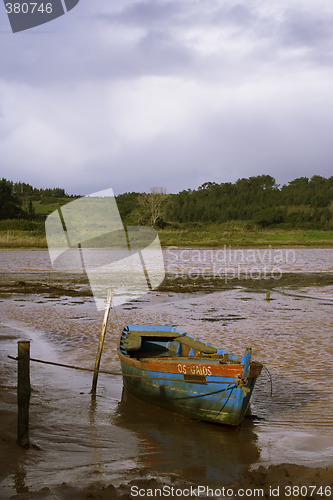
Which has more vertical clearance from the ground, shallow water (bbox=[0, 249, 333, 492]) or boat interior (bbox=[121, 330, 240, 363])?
boat interior (bbox=[121, 330, 240, 363])

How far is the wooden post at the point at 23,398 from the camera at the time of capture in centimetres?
659

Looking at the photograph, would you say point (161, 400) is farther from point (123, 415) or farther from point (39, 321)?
point (39, 321)

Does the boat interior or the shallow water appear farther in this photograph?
the boat interior

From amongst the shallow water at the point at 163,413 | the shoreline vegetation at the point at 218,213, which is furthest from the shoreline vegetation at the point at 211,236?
the shallow water at the point at 163,413

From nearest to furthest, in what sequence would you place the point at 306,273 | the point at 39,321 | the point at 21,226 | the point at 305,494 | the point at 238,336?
the point at 305,494 → the point at 238,336 → the point at 39,321 → the point at 306,273 → the point at 21,226

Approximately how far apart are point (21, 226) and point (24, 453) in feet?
204

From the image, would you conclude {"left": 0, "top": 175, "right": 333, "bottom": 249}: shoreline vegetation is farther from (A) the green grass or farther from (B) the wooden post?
(B) the wooden post

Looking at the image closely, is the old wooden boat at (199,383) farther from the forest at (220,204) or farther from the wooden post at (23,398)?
the forest at (220,204)

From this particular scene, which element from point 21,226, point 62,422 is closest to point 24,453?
point 62,422

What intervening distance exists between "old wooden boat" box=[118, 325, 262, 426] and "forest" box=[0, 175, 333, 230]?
65.9 metres

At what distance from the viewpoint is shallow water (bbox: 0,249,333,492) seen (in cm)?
643

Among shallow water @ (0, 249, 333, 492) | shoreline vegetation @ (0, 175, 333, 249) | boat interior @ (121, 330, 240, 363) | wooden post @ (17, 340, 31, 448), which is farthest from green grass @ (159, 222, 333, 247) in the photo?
wooden post @ (17, 340, 31, 448)

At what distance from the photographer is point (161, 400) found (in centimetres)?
832

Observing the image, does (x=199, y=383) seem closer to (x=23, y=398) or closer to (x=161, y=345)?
(x=23, y=398)
